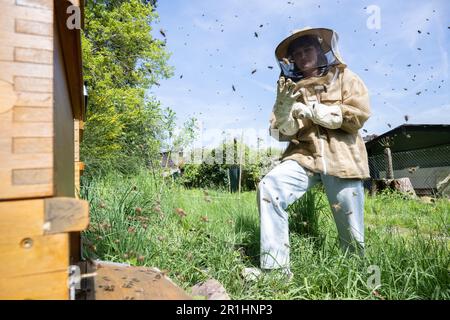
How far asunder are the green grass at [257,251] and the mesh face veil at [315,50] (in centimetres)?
125

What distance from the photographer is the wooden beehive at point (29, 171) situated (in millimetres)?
958

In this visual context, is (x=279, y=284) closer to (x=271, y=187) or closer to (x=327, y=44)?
(x=271, y=187)

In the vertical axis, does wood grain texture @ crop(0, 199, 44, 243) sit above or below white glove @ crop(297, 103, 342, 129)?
below

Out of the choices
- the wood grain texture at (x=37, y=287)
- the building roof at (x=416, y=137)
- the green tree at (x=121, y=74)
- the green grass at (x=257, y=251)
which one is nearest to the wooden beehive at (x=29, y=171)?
the wood grain texture at (x=37, y=287)

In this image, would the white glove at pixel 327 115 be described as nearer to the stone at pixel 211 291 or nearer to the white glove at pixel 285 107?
the white glove at pixel 285 107

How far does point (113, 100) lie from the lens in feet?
28.9

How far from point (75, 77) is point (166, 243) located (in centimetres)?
152

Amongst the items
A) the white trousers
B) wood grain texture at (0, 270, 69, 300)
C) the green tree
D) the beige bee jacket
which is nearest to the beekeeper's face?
the beige bee jacket

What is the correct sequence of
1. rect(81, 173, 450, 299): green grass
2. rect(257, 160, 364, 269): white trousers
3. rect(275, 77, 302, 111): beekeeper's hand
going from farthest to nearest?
rect(275, 77, 302, 111): beekeeper's hand, rect(257, 160, 364, 269): white trousers, rect(81, 173, 450, 299): green grass

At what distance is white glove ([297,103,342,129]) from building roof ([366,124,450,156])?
10.1 meters

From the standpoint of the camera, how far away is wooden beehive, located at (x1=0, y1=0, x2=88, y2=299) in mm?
958

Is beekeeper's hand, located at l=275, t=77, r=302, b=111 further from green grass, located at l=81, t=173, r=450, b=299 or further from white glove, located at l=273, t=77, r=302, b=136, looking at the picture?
green grass, located at l=81, t=173, r=450, b=299

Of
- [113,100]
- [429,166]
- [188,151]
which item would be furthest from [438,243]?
[429,166]

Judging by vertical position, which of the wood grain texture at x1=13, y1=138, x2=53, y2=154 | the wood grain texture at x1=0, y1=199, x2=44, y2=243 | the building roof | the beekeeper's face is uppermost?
the building roof
